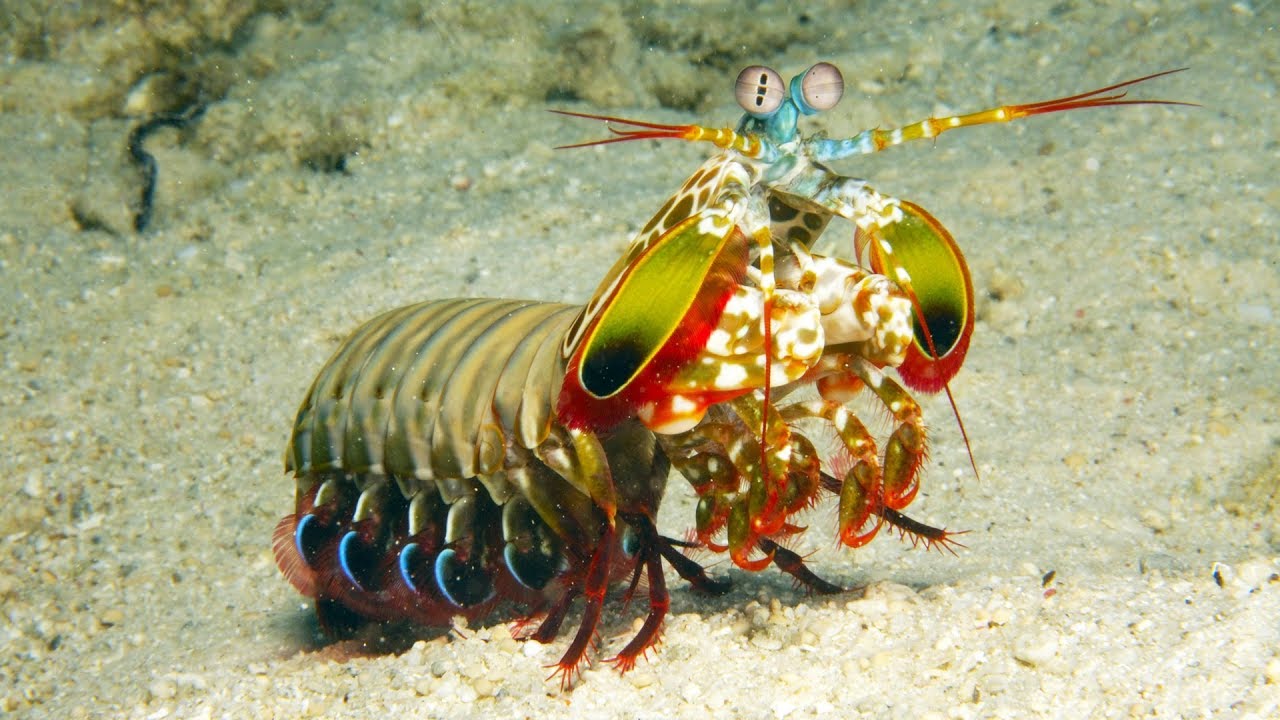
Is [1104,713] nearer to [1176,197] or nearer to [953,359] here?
[953,359]

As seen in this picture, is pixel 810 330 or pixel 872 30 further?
pixel 872 30

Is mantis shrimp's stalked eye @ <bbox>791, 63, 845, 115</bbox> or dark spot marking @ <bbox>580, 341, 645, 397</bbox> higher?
mantis shrimp's stalked eye @ <bbox>791, 63, 845, 115</bbox>

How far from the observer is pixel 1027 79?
5.91 m

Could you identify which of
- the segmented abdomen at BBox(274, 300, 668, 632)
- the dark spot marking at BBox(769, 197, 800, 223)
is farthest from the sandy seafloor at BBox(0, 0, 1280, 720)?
the dark spot marking at BBox(769, 197, 800, 223)

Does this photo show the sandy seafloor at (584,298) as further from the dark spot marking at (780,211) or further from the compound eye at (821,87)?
the compound eye at (821,87)

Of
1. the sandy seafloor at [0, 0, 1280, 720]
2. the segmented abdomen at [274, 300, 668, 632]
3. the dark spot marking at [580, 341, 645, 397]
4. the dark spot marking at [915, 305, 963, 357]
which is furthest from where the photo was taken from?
the segmented abdomen at [274, 300, 668, 632]

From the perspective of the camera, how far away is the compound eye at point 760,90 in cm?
189

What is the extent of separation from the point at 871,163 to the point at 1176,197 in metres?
1.72

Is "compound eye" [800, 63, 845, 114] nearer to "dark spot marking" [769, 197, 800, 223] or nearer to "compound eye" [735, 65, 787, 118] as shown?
"compound eye" [735, 65, 787, 118]

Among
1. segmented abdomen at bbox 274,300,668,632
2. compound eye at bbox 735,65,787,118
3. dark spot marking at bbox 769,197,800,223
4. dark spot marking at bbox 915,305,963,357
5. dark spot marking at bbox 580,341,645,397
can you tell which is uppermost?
compound eye at bbox 735,65,787,118

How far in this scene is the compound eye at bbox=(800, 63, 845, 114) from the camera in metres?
1.91

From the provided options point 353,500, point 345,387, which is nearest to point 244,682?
point 353,500

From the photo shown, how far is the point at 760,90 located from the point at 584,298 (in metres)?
2.71

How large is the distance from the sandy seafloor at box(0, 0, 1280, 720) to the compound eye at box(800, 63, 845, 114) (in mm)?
1293
